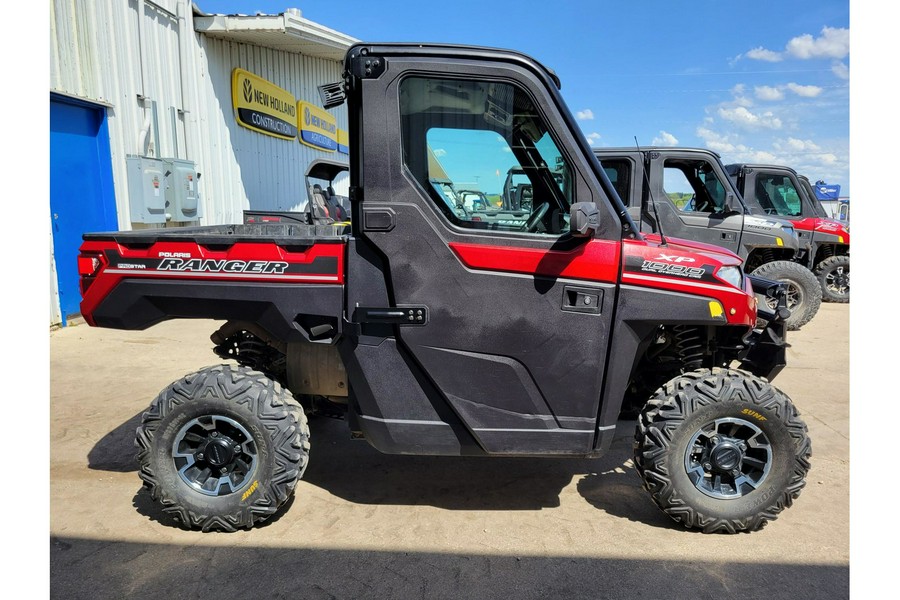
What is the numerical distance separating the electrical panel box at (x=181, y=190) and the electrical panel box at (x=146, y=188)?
107 millimetres

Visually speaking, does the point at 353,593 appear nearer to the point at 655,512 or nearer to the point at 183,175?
the point at 655,512

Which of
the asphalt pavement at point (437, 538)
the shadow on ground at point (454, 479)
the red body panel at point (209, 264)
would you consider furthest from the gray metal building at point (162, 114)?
the red body panel at point (209, 264)

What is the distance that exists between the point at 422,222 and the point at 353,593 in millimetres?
1710

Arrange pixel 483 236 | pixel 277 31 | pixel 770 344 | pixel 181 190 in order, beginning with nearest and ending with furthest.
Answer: pixel 483 236
pixel 770 344
pixel 181 190
pixel 277 31

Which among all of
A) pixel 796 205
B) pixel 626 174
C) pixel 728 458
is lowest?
pixel 728 458

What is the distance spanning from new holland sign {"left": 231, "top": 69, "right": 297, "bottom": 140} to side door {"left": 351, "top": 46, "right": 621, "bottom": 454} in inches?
387

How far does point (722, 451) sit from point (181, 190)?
27.6 ft

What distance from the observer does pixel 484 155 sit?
2930 mm

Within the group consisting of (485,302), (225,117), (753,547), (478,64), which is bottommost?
(753,547)

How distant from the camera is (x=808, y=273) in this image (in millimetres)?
8352

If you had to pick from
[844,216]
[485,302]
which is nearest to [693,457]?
[485,302]

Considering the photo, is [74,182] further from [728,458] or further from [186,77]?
[728,458]

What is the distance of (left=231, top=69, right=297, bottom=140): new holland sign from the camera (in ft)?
37.8

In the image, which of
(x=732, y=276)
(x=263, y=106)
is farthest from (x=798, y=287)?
(x=263, y=106)
